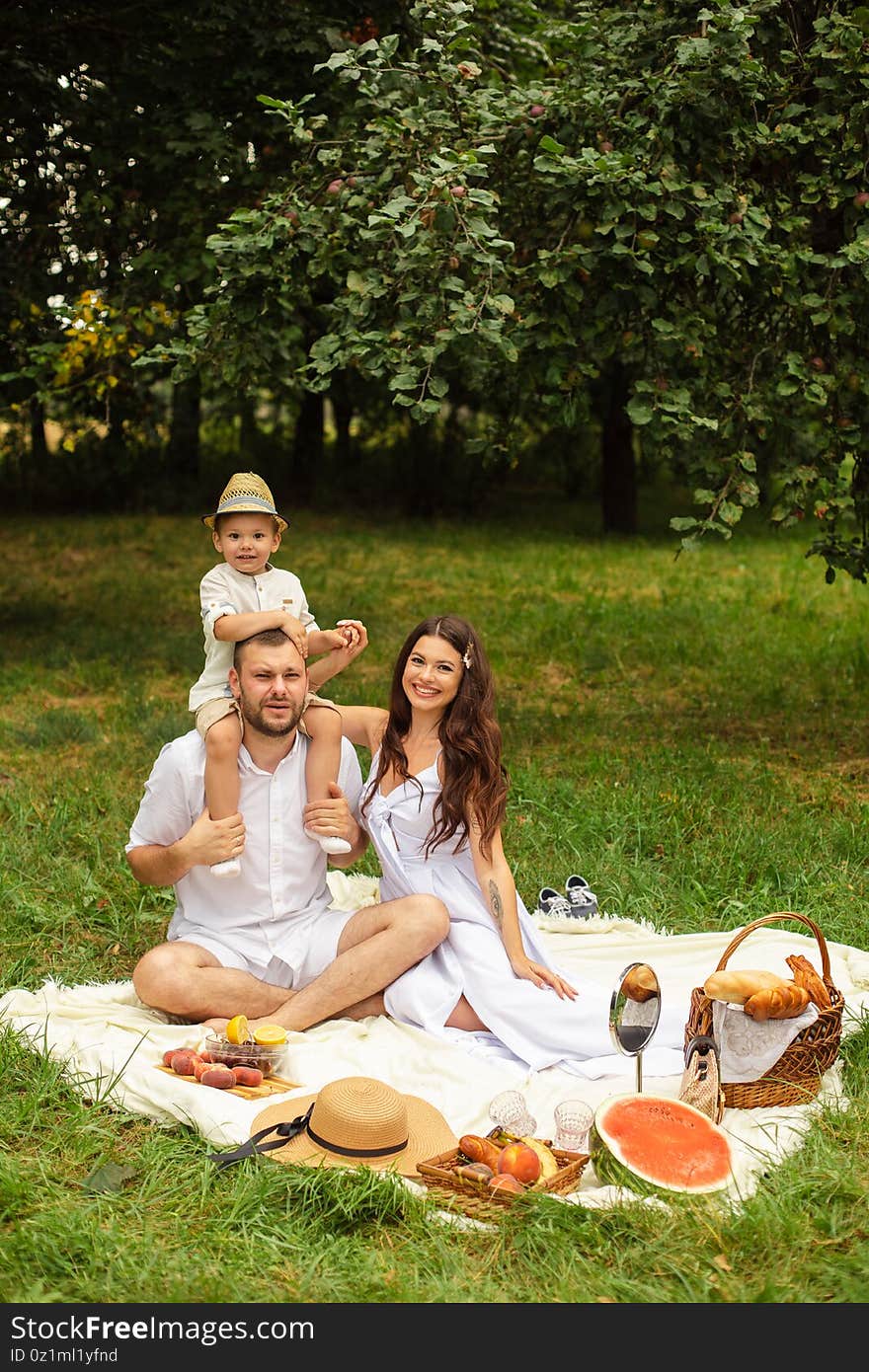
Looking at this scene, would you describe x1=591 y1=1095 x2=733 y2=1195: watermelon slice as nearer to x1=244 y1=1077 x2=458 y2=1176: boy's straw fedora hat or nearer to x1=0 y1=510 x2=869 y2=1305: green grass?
x1=0 y1=510 x2=869 y2=1305: green grass

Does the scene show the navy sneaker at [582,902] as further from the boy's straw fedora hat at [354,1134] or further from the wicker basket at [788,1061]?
the boy's straw fedora hat at [354,1134]

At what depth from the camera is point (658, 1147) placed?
10.9ft

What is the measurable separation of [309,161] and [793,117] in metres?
2.39

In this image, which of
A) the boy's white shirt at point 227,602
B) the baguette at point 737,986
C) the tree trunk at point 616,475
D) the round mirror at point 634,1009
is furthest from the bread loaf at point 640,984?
the tree trunk at point 616,475

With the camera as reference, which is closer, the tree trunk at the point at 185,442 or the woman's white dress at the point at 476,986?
the woman's white dress at the point at 476,986

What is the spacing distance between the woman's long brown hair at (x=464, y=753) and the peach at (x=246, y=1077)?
0.92 m

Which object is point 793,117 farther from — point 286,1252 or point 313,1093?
point 286,1252

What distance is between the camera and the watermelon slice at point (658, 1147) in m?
3.25

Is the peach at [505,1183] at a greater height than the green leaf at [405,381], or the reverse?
the green leaf at [405,381]

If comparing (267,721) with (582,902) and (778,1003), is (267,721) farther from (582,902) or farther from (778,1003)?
(778,1003)

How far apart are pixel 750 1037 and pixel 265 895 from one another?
159 cm

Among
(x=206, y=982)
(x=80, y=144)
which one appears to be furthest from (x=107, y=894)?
(x=80, y=144)

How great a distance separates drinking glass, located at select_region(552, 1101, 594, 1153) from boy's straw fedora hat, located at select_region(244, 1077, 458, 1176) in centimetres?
28
